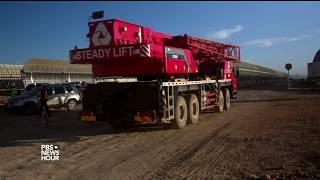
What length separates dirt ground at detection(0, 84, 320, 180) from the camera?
8258 mm

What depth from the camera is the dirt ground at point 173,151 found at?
8258mm

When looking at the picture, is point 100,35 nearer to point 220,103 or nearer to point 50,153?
point 50,153

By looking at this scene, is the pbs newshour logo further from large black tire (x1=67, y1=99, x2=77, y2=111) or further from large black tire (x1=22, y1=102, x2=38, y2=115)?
large black tire (x1=67, y1=99, x2=77, y2=111)

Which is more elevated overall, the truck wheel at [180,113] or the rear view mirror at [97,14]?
the rear view mirror at [97,14]

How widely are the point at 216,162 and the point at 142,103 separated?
15.8 ft

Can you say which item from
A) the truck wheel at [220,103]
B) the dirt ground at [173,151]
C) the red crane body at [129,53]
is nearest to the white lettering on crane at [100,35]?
the red crane body at [129,53]

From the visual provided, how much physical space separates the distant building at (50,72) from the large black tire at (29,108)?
3443 cm

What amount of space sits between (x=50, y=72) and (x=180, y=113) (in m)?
50.7

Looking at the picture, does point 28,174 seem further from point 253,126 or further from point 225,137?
point 253,126

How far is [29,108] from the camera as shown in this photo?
24000 mm

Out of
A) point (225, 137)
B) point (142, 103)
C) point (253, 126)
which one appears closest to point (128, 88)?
point (142, 103)

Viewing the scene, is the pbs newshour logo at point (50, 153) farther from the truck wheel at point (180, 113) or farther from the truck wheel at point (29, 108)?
the truck wheel at point (29, 108)

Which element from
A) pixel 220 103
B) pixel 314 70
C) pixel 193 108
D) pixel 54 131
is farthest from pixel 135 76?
pixel 314 70

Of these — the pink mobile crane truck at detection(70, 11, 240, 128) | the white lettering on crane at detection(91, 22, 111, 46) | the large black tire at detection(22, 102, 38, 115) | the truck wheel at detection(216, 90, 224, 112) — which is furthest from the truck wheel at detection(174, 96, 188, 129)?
the large black tire at detection(22, 102, 38, 115)
